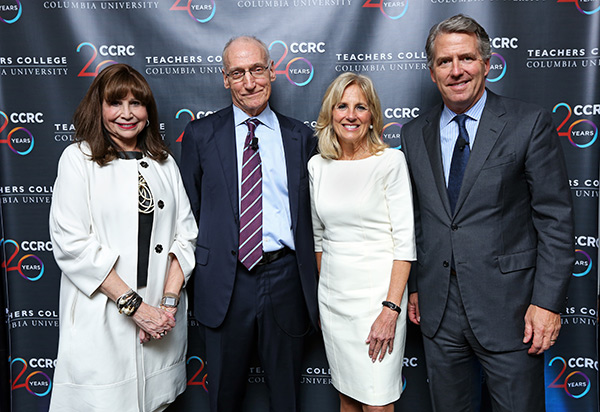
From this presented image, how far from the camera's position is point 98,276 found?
1683 mm

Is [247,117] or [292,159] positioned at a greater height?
[247,117]

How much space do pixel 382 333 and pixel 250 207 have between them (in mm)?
720

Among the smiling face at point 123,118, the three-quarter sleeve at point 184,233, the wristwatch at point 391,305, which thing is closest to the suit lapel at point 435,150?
the wristwatch at point 391,305

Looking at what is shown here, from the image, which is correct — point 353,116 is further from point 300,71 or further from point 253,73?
point 300,71

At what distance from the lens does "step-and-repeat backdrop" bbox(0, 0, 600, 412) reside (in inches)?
92.0

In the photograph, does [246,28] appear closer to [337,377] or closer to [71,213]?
[71,213]

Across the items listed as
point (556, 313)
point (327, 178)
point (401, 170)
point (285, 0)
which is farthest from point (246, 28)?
point (556, 313)

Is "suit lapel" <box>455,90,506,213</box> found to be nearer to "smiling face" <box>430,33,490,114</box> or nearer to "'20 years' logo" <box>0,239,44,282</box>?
"smiling face" <box>430,33,490,114</box>

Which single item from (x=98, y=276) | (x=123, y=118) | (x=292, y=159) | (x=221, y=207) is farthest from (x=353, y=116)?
(x=98, y=276)

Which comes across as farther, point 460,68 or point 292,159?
point 292,159

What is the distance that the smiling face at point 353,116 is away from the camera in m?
1.81

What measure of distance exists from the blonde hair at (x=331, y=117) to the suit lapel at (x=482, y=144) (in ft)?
1.15

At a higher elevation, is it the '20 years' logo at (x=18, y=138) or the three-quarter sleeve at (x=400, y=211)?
the '20 years' logo at (x=18, y=138)

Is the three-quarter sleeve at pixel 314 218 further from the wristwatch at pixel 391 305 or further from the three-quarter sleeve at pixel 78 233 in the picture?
the three-quarter sleeve at pixel 78 233
